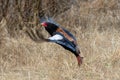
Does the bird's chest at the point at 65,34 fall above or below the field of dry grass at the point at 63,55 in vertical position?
above

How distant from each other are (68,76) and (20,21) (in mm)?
1966

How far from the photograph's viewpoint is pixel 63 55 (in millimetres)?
5348

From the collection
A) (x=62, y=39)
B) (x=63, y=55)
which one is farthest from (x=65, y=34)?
(x=63, y=55)

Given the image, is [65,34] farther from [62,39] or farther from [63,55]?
[63,55]

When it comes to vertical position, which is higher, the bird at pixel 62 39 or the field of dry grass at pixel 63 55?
the bird at pixel 62 39

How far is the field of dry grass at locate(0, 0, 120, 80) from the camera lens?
4.88m

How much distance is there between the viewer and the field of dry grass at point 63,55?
16.0 ft

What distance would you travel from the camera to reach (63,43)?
486cm

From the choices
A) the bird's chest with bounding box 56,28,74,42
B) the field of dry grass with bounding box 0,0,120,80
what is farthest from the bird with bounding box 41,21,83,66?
the field of dry grass with bounding box 0,0,120,80

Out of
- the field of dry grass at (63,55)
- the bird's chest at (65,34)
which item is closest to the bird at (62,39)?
the bird's chest at (65,34)

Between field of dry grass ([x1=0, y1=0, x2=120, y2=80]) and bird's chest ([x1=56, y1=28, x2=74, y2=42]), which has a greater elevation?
bird's chest ([x1=56, y1=28, x2=74, y2=42])

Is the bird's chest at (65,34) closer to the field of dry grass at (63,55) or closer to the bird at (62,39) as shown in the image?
the bird at (62,39)

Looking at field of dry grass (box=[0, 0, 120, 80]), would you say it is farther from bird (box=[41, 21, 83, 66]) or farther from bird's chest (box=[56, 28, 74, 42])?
bird's chest (box=[56, 28, 74, 42])

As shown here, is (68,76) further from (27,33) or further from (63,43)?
(27,33)
